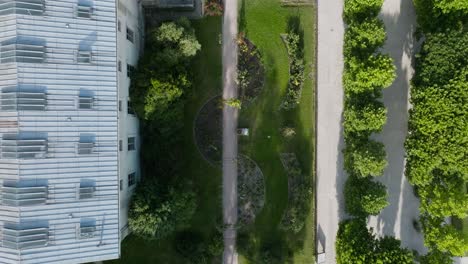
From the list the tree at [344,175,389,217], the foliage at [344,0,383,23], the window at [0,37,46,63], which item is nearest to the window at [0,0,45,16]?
the window at [0,37,46,63]

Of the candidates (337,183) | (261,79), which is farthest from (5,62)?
(337,183)

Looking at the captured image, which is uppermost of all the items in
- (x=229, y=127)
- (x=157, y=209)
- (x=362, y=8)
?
(x=362, y=8)

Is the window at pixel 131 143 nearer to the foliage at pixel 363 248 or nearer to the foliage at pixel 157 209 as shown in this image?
the foliage at pixel 157 209

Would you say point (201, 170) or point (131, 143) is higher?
point (131, 143)

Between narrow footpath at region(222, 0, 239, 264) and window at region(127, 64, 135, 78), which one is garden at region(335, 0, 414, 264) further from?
window at region(127, 64, 135, 78)

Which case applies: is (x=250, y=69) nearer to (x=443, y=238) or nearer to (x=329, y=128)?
(x=329, y=128)

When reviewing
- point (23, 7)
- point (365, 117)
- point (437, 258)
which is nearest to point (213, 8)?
point (23, 7)
